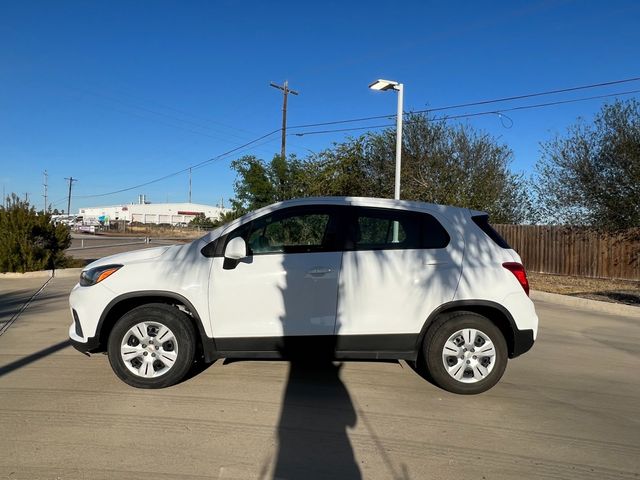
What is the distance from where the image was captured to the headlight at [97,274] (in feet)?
15.7

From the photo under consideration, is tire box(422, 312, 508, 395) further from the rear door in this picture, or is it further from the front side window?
the front side window

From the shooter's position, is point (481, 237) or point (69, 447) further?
point (481, 237)

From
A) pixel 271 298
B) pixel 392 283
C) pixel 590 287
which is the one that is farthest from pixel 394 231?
pixel 590 287

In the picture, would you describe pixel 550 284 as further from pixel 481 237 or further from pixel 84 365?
pixel 84 365

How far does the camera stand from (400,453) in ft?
12.1

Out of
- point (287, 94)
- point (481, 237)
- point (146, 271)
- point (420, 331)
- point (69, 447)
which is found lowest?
point (69, 447)

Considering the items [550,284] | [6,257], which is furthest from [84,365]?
[550,284]

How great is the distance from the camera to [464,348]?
4.84 metres

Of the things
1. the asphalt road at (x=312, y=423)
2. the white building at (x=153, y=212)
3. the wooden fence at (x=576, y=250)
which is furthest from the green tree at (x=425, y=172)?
the white building at (x=153, y=212)

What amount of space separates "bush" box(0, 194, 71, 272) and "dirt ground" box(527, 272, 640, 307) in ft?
45.4

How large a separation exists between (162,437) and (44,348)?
11.1 ft

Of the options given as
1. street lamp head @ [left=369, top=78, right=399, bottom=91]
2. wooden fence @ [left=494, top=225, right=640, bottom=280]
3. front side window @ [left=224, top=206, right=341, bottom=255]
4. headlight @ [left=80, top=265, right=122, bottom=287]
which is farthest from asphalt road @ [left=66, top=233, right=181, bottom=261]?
front side window @ [left=224, top=206, right=341, bottom=255]

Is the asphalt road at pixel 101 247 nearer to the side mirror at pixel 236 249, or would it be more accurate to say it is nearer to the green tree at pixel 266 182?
the green tree at pixel 266 182

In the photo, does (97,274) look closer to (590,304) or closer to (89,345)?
(89,345)
